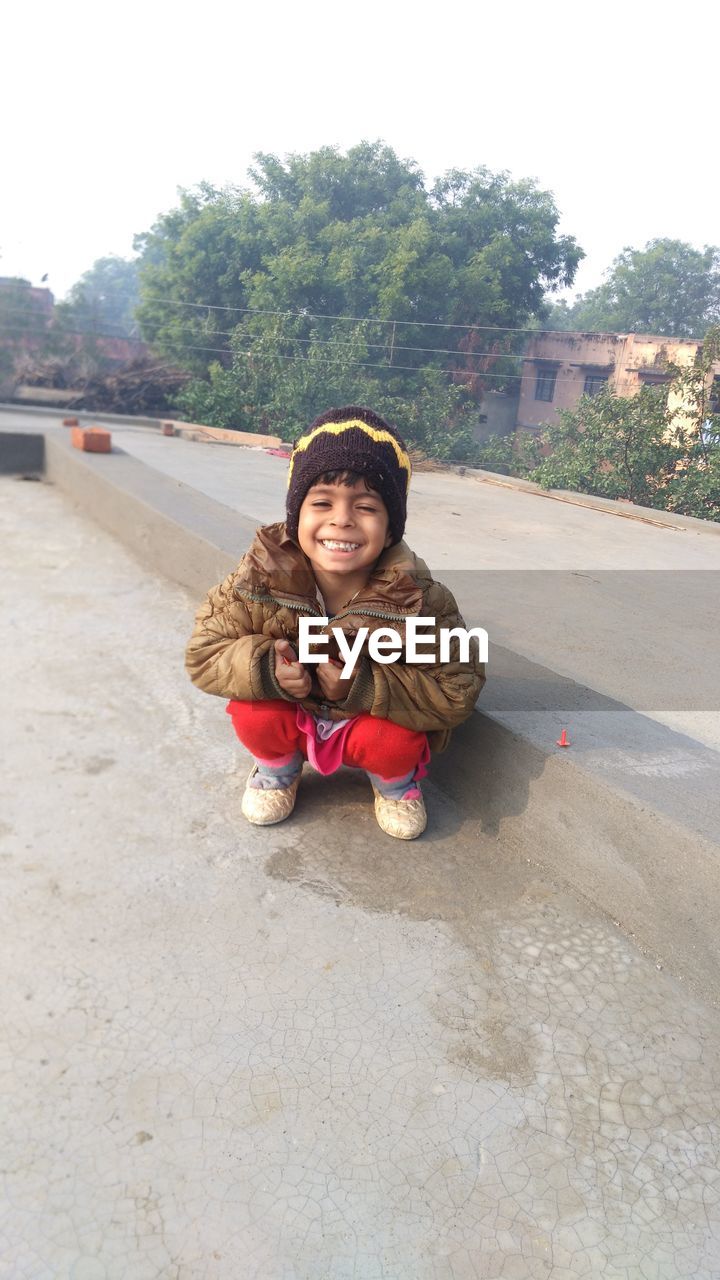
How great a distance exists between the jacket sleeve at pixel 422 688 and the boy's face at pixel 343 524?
0.66 feet

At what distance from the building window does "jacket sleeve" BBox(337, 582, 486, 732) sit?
2215 cm

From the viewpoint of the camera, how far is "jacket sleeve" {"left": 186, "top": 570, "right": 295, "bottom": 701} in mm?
1899

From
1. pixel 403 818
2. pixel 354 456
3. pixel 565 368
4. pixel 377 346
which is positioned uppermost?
pixel 565 368

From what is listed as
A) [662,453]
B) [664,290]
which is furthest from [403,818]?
[664,290]

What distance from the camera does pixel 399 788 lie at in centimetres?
210

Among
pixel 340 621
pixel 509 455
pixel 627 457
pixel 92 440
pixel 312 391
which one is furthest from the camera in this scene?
pixel 509 455

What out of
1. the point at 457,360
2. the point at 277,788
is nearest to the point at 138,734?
the point at 277,788

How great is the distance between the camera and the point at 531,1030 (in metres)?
1.52

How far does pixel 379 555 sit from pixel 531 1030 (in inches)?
42.2

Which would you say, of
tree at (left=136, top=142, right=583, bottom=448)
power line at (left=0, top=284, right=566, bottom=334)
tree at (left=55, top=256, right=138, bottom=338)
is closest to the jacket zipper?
A: tree at (left=136, top=142, right=583, bottom=448)

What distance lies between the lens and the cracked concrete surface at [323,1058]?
1147 millimetres

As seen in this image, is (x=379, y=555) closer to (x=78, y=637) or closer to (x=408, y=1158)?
(x=408, y=1158)

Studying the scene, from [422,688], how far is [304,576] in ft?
1.28

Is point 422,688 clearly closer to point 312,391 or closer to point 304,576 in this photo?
point 304,576
